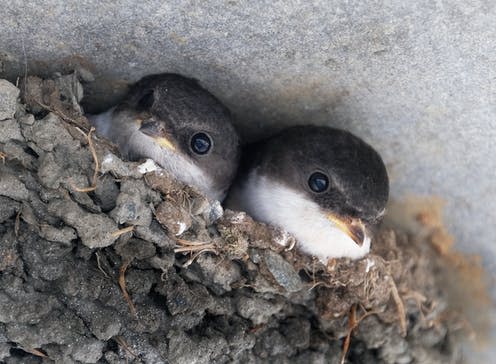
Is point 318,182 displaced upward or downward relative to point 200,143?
upward

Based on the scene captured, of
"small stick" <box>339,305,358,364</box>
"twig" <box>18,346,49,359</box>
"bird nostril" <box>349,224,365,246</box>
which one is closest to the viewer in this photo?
"twig" <box>18,346,49,359</box>

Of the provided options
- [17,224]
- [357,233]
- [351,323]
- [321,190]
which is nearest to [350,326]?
[351,323]

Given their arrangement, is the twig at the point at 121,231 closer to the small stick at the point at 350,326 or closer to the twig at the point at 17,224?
the twig at the point at 17,224

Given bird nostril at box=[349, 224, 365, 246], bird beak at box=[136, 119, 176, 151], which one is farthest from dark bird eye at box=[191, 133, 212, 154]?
bird nostril at box=[349, 224, 365, 246]

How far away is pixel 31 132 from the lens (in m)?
3.37

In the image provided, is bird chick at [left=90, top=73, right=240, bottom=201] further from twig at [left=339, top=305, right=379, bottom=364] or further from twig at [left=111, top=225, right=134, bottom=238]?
twig at [left=339, top=305, right=379, bottom=364]

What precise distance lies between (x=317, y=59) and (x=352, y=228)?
81cm

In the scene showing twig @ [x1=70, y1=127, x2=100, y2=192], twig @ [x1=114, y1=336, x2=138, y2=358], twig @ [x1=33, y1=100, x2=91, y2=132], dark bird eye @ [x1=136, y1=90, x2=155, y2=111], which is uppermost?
dark bird eye @ [x1=136, y1=90, x2=155, y2=111]

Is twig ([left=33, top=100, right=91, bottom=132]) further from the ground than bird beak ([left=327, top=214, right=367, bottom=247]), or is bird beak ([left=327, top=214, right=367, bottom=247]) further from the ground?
bird beak ([left=327, top=214, right=367, bottom=247])

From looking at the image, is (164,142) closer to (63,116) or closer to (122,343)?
(63,116)

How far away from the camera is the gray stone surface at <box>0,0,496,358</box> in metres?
3.30

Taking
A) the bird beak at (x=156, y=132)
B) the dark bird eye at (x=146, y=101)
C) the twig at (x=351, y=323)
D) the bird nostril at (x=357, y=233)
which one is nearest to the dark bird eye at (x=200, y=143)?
the bird beak at (x=156, y=132)

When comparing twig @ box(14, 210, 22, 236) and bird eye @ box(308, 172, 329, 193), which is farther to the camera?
bird eye @ box(308, 172, 329, 193)

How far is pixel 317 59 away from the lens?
3623 millimetres
